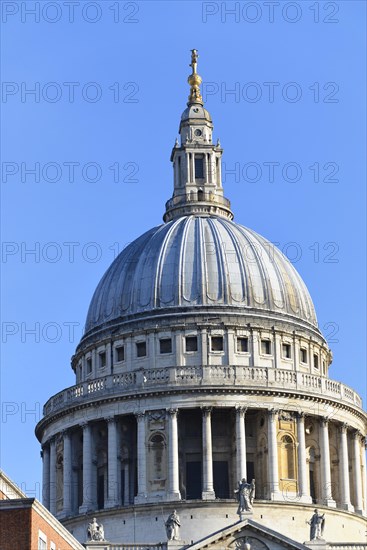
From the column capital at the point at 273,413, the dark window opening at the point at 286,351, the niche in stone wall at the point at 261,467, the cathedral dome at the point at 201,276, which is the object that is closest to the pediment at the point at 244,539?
the niche in stone wall at the point at 261,467

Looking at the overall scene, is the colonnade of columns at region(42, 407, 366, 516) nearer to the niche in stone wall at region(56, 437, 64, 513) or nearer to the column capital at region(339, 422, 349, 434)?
the column capital at region(339, 422, 349, 434)

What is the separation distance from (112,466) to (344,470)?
49.2ft

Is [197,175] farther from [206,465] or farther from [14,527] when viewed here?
[14,527]

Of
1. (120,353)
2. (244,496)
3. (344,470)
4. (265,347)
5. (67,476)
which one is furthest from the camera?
(120,353)

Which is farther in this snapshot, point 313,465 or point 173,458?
point 313,465

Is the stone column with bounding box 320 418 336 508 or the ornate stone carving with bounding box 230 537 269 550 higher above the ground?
the stone column with bounding box 320 418 336 508

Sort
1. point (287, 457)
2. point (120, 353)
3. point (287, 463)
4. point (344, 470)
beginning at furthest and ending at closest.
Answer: point (120, 353) < point (344, 470) < point (287, 457) < point (287, 463)

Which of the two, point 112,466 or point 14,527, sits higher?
point 112,466

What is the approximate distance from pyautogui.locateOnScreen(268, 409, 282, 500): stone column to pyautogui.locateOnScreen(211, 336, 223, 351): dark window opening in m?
5.73

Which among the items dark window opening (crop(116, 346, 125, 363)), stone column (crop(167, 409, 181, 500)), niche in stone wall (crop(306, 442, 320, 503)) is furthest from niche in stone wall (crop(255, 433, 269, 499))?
dark window opening (crop(116, 346, 125, 363))

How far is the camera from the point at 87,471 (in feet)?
408

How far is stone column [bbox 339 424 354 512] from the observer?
12462 centimetres

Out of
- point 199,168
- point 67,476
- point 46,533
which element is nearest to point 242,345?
point 67,476

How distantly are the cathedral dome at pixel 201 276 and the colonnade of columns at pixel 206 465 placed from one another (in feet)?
27.3
